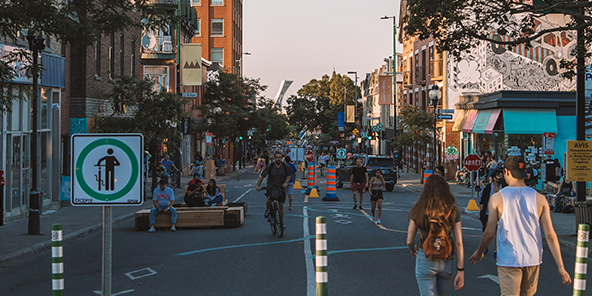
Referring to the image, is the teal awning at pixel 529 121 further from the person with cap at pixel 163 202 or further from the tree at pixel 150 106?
the person with cap at pixel 163 202

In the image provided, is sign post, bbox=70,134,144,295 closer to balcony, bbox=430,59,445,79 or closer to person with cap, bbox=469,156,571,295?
person with cap, bbox=469,156,571,295

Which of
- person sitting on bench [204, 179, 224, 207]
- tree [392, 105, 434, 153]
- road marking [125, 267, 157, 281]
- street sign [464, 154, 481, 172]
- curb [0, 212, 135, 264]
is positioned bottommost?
curb [0, 212, 135, 264]

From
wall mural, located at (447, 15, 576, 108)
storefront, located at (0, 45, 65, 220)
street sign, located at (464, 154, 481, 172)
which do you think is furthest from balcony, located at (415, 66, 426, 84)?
storefront, located at (0, 45, 65, 220)

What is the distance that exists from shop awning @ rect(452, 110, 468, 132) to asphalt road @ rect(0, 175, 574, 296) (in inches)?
896

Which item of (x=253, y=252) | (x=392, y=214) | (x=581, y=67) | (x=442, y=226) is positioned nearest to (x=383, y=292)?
(x=442, y=226)

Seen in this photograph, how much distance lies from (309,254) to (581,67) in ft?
24.6

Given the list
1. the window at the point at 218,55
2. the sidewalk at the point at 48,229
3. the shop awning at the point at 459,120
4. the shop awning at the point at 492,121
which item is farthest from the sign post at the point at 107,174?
the window at the point at 218,55

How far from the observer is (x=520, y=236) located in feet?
18.9

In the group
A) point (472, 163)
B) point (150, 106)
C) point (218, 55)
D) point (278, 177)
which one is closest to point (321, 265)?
point (278, 177)

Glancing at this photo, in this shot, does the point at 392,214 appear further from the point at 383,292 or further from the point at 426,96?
the point at 426,96

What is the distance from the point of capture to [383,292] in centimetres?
827

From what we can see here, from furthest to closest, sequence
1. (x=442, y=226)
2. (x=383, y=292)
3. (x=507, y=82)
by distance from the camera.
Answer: (x=507, y=82), (x=383, y=292), (x=442, y=226)

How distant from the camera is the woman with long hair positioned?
5691mm

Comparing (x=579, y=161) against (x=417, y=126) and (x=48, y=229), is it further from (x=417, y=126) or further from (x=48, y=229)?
(x=417, y=126)
